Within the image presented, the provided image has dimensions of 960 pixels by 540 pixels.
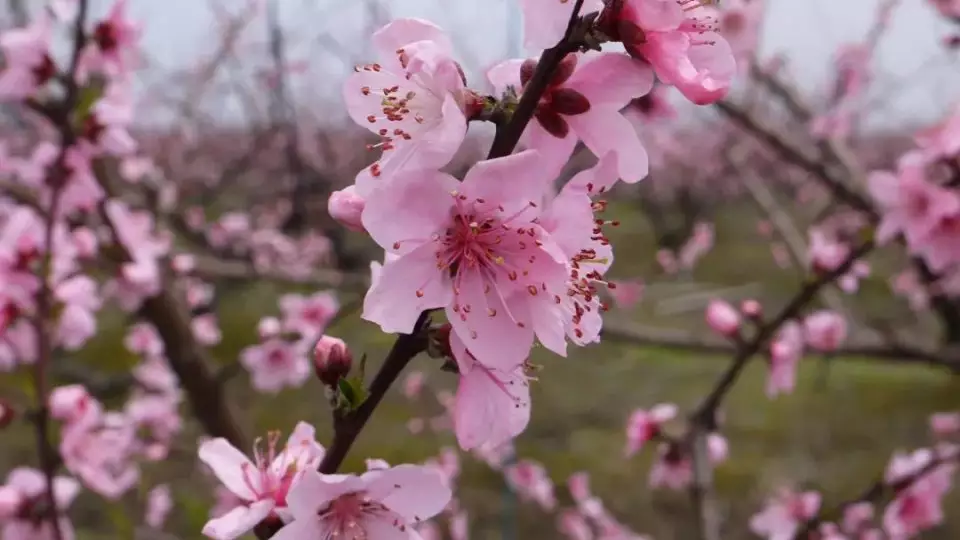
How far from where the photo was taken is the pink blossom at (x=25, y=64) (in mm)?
1467

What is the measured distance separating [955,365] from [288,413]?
3948 mm

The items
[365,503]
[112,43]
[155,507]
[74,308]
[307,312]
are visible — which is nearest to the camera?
[365,503]

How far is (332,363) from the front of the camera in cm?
70

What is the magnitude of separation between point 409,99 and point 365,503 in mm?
355

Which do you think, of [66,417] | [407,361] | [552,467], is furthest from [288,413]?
[407,361]

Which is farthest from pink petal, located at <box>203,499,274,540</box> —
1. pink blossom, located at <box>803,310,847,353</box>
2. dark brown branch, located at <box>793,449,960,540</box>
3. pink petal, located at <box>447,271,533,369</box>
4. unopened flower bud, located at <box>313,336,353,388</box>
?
pink blossom, located at <box>803,310,847,353</box>

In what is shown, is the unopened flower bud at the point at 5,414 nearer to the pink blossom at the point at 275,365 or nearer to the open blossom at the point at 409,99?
the open blossom at the point at 409,99

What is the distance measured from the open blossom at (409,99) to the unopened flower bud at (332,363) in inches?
6.0

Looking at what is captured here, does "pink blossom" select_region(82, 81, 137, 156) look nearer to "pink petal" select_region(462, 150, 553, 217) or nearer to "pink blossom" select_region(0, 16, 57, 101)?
"pink blossom" select_region(0, 16, 57, 101)

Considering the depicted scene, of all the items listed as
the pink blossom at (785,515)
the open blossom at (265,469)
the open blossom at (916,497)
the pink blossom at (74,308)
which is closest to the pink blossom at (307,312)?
the pink blossom at (74,308)

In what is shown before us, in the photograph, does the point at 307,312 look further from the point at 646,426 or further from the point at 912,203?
the point at 912,203

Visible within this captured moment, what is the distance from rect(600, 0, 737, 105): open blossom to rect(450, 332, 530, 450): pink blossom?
10.6 inches

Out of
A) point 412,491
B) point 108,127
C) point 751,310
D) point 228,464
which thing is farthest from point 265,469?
point 751,310

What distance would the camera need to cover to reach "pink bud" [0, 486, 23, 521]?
4.29 ft
